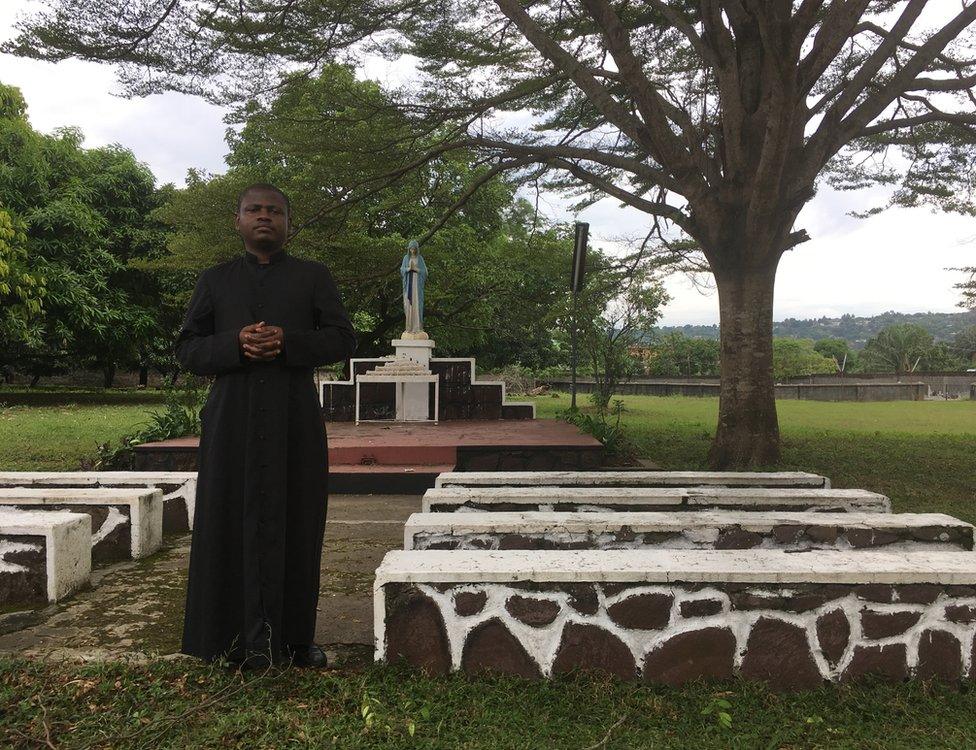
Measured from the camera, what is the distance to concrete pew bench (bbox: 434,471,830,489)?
4.17 meters

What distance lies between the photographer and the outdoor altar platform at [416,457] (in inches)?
240

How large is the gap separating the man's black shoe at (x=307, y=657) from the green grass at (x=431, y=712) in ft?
0.23

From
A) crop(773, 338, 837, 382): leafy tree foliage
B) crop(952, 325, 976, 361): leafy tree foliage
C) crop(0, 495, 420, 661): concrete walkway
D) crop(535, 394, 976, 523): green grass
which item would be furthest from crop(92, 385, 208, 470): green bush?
crop(952, 325, 976, 361): leafy tree foliage

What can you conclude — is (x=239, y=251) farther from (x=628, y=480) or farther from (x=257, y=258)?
(x=257, y=258)

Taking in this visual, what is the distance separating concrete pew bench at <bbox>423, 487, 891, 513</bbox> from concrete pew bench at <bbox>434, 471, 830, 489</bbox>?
46cm

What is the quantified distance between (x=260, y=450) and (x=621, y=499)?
1956mm

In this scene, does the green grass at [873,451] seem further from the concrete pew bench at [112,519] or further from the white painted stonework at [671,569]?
the concrete pew bench at [112,519]

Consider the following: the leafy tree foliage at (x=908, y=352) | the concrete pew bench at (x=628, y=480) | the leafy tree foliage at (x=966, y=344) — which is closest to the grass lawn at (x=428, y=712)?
the concrete pew bench at (x=628, y=480)

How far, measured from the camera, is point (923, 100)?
8.34 meters

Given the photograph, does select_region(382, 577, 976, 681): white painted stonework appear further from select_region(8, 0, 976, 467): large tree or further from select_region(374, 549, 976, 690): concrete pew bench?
select_region(8, 0, 976, 467): large tree

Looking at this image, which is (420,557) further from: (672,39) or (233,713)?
(672,39)

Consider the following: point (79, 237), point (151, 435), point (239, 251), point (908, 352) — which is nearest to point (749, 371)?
point (151, 435)

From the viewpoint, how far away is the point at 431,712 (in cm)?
206

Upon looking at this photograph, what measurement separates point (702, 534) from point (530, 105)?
733 cm
